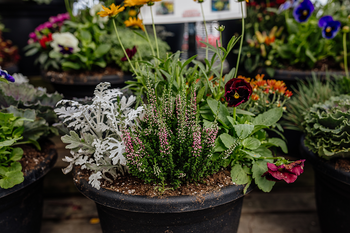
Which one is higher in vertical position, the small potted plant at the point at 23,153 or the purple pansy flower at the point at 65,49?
the purple pansy flower at the point at 65,49

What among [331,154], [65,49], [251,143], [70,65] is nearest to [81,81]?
[70,65]

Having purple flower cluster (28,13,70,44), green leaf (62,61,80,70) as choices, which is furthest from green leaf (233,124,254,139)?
purple flower cluster (28,13,70,44)

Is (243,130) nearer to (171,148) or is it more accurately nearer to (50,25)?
(171,148)

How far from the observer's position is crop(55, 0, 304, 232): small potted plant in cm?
92

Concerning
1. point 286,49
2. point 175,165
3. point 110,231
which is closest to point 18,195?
point 110,231

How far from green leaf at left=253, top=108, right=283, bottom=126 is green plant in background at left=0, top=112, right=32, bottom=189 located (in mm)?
943

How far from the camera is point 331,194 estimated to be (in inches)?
49.6

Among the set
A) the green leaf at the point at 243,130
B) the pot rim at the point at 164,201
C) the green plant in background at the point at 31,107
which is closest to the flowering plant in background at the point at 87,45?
the green plant in background at the point at 31,107

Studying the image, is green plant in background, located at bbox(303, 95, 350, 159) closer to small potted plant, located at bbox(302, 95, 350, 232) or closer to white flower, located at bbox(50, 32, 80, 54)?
small potted plant, located at bbox(302, 95, 350, 232)

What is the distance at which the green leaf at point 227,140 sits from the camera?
3.25 feet

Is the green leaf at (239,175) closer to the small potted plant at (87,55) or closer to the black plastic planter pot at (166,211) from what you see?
the black plastic planter pot at (166,211)

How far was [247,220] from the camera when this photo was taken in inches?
64.1

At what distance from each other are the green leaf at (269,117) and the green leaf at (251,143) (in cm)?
10

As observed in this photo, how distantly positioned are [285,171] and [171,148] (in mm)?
404
